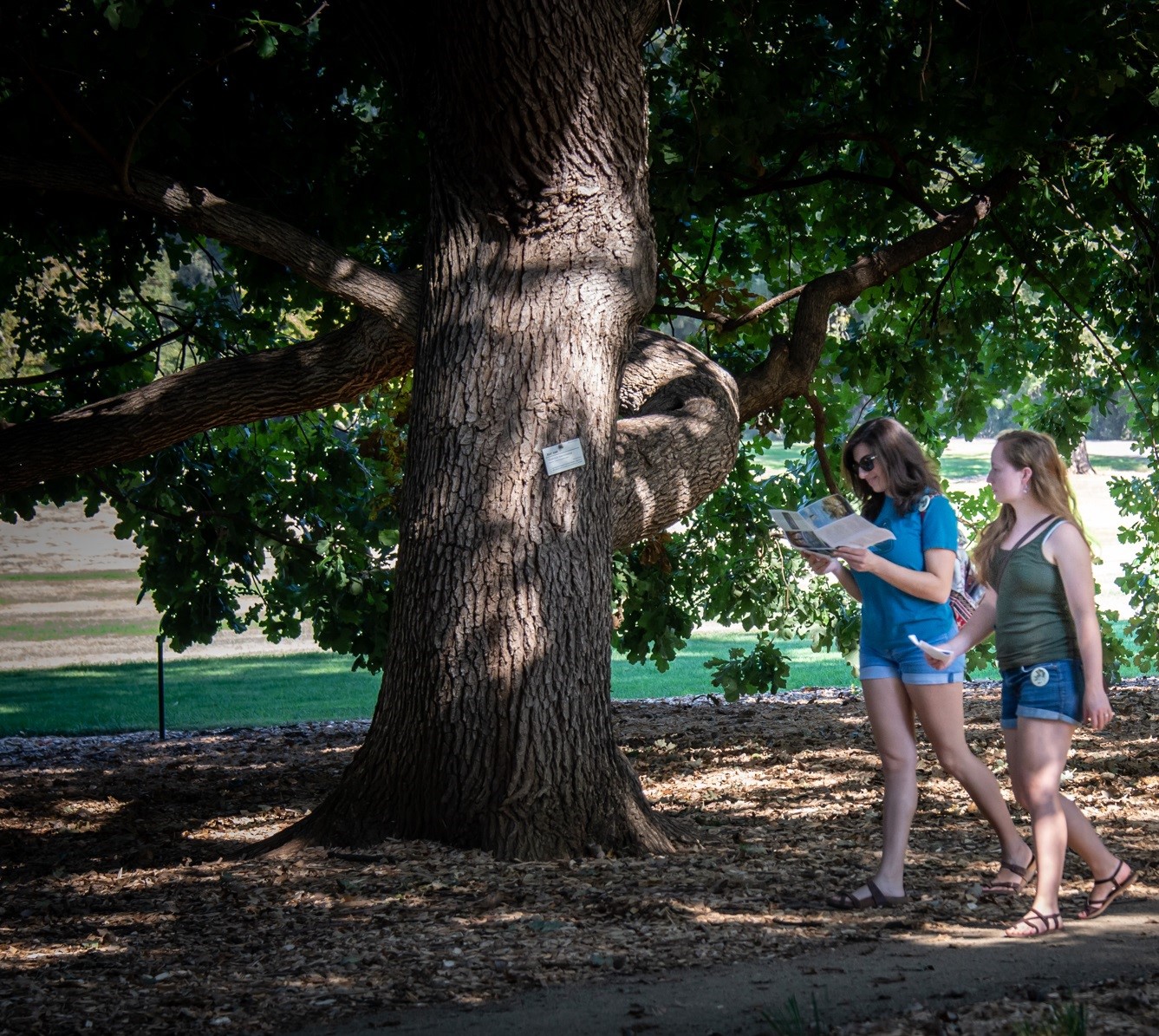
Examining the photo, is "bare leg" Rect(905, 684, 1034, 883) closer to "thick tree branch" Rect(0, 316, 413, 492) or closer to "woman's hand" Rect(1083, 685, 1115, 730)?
"woman's hand" Rect(1083, 685, 1115, 730)

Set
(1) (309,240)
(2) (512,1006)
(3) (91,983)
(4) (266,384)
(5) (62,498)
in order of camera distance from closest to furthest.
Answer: (2) (512,1006) < (3) (91,983) < (1) (309,240) < (4) (266,384) < (5) (62,498)

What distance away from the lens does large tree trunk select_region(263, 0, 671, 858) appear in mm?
5270

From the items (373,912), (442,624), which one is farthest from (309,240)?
(373,912)

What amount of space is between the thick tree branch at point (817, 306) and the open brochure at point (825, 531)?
3549 millimetres

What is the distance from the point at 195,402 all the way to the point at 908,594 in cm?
423

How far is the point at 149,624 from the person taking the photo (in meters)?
24.3

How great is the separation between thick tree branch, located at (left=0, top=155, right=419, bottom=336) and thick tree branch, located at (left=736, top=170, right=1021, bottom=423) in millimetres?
2627

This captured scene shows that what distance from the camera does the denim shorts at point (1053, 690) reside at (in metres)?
4.02

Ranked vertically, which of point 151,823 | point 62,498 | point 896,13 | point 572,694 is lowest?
point 151,823

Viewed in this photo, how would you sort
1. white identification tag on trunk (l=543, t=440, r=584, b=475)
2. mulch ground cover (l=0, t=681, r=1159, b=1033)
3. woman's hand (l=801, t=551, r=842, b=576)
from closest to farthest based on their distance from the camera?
1. mulch ground cover (l=0, t=681, r=1159, b=1033)
2. woman's hand (l=801, t=551, r=842, b=576)
3. white identification tag on trunk (l=543, t=440, r=584, b=475)

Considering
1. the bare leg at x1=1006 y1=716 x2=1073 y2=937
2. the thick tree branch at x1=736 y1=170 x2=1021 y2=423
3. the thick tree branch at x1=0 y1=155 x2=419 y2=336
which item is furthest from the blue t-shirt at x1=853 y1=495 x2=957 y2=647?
the thick tree branch at x1=736 y1=170 x2=1021 y2=423

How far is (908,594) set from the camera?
14.4 ft

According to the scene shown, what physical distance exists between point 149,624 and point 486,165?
20.5 meters

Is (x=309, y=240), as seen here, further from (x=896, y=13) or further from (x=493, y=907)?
(x=896, y=13)
